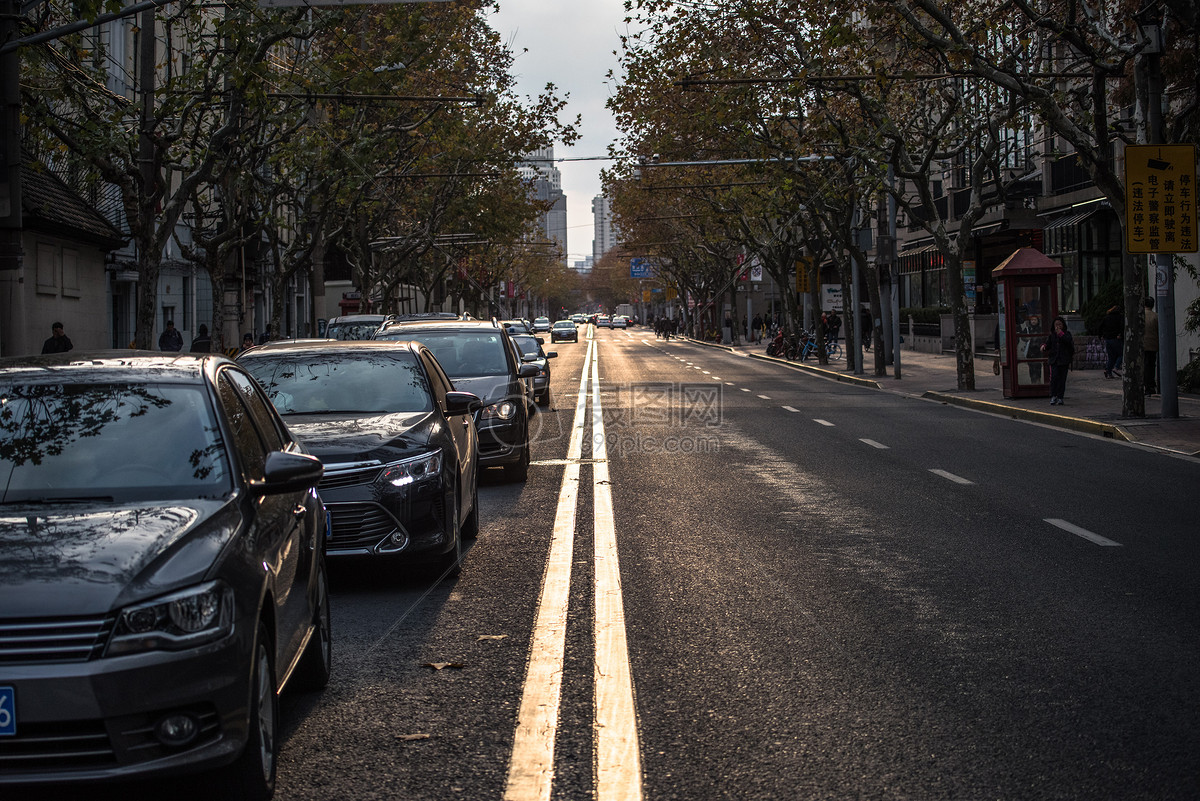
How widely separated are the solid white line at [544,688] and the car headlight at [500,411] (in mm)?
3156

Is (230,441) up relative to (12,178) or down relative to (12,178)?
down

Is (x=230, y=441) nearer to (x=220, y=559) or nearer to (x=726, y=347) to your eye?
(x=220, y=559)

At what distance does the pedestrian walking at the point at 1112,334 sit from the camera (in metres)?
29.6

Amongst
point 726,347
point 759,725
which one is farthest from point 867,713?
point 726,347

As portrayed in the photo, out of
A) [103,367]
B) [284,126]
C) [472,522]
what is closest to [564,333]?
[284,126]

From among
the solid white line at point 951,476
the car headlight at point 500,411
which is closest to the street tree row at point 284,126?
the car headlight at point 500,411

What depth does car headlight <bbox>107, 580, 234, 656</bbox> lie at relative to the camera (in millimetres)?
3969

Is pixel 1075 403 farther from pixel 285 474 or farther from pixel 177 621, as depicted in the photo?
pixel 177 621

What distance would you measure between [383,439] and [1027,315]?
68.2 feet

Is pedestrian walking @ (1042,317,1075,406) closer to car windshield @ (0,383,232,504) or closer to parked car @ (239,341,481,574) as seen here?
parked car @ (239,341,481,574)

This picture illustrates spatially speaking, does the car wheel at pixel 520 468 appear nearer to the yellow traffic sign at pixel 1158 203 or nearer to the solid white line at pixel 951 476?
the solid white line at pixel 951 476

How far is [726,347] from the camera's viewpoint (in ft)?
241

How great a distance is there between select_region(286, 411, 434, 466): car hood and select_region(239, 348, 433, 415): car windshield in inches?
9.6

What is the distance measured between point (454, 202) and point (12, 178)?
3452 cm
